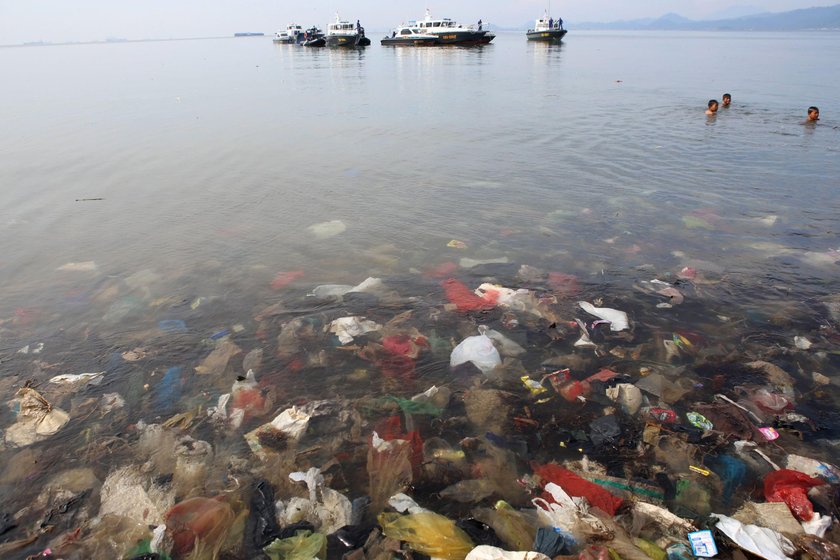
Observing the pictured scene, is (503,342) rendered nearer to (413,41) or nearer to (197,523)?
(197,523)

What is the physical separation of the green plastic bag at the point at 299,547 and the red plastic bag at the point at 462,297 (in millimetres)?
3134

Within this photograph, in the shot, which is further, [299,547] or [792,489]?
[792,489]

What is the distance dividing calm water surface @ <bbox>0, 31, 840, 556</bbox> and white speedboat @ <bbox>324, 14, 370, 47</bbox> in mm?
56892

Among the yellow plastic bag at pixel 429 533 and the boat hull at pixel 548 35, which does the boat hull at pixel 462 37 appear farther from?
the yellow plastic bag at pixel 429 533

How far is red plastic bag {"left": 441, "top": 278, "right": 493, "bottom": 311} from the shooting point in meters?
5.62

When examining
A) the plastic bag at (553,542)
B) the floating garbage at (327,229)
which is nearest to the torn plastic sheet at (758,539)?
the plastic bag at (553,542)

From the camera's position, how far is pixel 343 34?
2667 inches

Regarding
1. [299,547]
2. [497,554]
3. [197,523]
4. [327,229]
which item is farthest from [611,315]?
[327,229]

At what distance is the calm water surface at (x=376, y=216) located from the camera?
532cm

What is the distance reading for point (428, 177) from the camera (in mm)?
10758

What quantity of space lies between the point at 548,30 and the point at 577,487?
85011mm

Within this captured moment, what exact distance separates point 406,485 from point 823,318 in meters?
4.97

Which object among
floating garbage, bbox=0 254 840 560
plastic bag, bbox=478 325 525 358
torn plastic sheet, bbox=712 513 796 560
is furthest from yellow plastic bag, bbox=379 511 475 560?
plastic bag, bbox=478 325 525 358

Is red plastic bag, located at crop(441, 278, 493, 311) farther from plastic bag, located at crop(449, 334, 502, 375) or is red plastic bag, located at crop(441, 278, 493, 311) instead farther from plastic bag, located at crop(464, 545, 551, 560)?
plastic bag, located at crop(464, 545, 551, 560)
